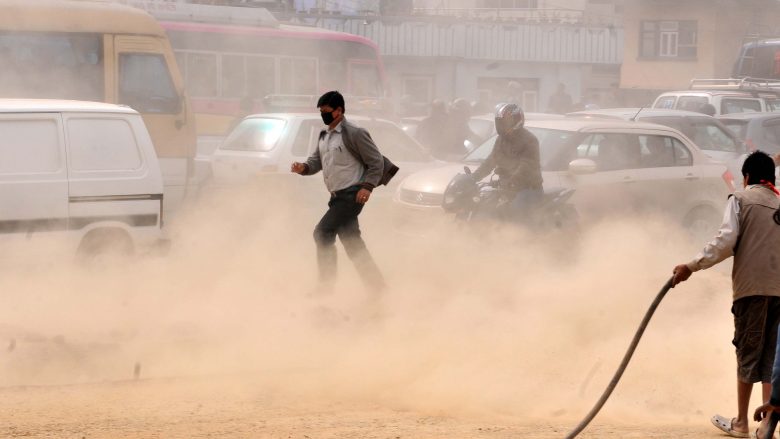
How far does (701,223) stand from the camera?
1341cm

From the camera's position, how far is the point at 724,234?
19.4 ft

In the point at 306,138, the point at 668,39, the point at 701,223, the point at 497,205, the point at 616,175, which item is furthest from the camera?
the point at 668,39

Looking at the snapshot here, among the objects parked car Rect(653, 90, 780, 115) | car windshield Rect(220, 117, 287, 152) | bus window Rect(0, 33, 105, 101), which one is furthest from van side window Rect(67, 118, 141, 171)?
parked car Rect(653, 90, 780, 115)

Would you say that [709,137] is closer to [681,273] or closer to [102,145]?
[102,145]

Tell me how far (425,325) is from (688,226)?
18.2 feet

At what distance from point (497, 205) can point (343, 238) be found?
2.44 m

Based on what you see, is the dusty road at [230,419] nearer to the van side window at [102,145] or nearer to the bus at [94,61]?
the van side window at [102,145]

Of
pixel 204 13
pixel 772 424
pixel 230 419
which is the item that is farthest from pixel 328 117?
pixel 204 13

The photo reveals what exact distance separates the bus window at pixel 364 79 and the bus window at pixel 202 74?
3.49 meters

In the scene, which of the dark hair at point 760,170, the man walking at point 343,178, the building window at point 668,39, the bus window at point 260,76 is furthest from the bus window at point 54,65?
the building window at point 668,39

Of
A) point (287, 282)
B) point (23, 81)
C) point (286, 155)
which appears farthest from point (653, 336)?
point (23, 81)

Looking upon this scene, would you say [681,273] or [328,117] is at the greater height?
[328,117]

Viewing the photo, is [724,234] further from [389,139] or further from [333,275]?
[389,139]

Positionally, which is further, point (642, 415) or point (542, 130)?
point (542, 130)
